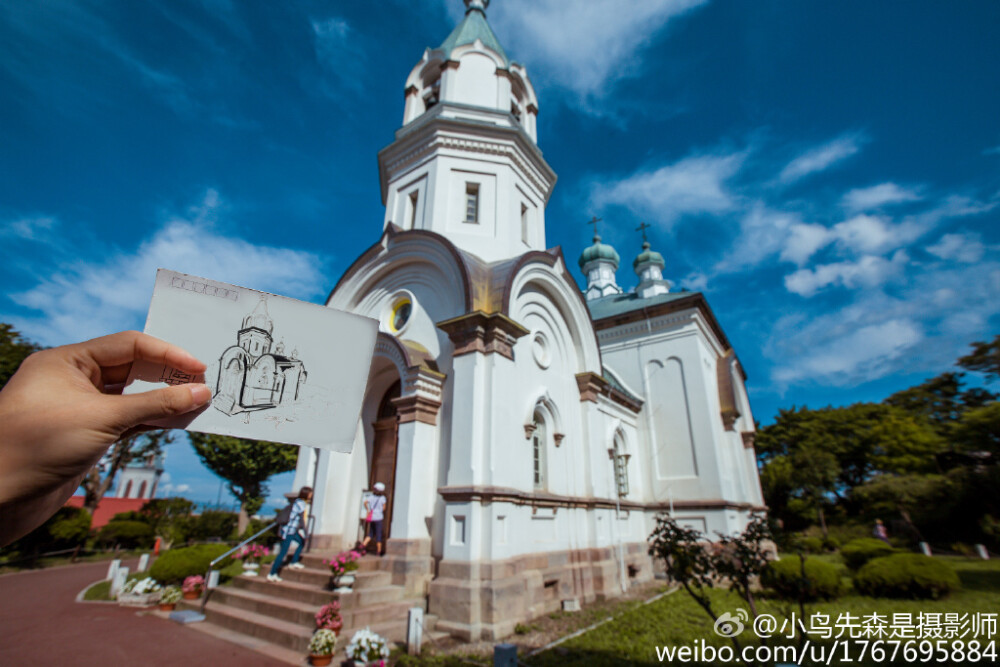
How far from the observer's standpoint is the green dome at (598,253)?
88.5ft

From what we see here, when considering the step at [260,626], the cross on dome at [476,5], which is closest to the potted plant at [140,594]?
the step at [260,626]

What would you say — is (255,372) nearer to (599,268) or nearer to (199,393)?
(199,393)

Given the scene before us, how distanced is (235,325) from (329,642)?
5554 millimetres

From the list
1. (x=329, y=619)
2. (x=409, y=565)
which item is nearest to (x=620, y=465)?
(x=409, y=565)

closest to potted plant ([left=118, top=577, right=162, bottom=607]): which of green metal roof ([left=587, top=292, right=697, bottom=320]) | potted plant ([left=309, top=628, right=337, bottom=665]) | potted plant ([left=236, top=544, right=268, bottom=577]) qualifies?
potted plant ([left=236, top=544, right=268, bottom=577])

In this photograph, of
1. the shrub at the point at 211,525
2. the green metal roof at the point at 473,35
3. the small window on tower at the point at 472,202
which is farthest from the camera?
the shrub at the point at 211,525

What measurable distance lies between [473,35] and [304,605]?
15.6 meters

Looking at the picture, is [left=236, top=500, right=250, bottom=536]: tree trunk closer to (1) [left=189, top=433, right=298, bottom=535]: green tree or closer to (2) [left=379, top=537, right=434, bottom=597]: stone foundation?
(1) [left=189, top=433, right=298, bottom=535]: green tree

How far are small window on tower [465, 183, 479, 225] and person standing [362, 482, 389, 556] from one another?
6880 millimetres

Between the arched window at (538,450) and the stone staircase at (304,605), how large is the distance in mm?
3443

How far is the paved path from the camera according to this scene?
224 inches

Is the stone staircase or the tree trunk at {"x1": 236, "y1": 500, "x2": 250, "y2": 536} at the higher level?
the tree trunk at {"x1": 236, "y1": 500, "x2": 250, "y2": 536}

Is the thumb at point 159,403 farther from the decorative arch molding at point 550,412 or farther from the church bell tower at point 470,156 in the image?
the church bell tower at point 470,156

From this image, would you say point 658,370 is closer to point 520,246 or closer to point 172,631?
point 520,246
